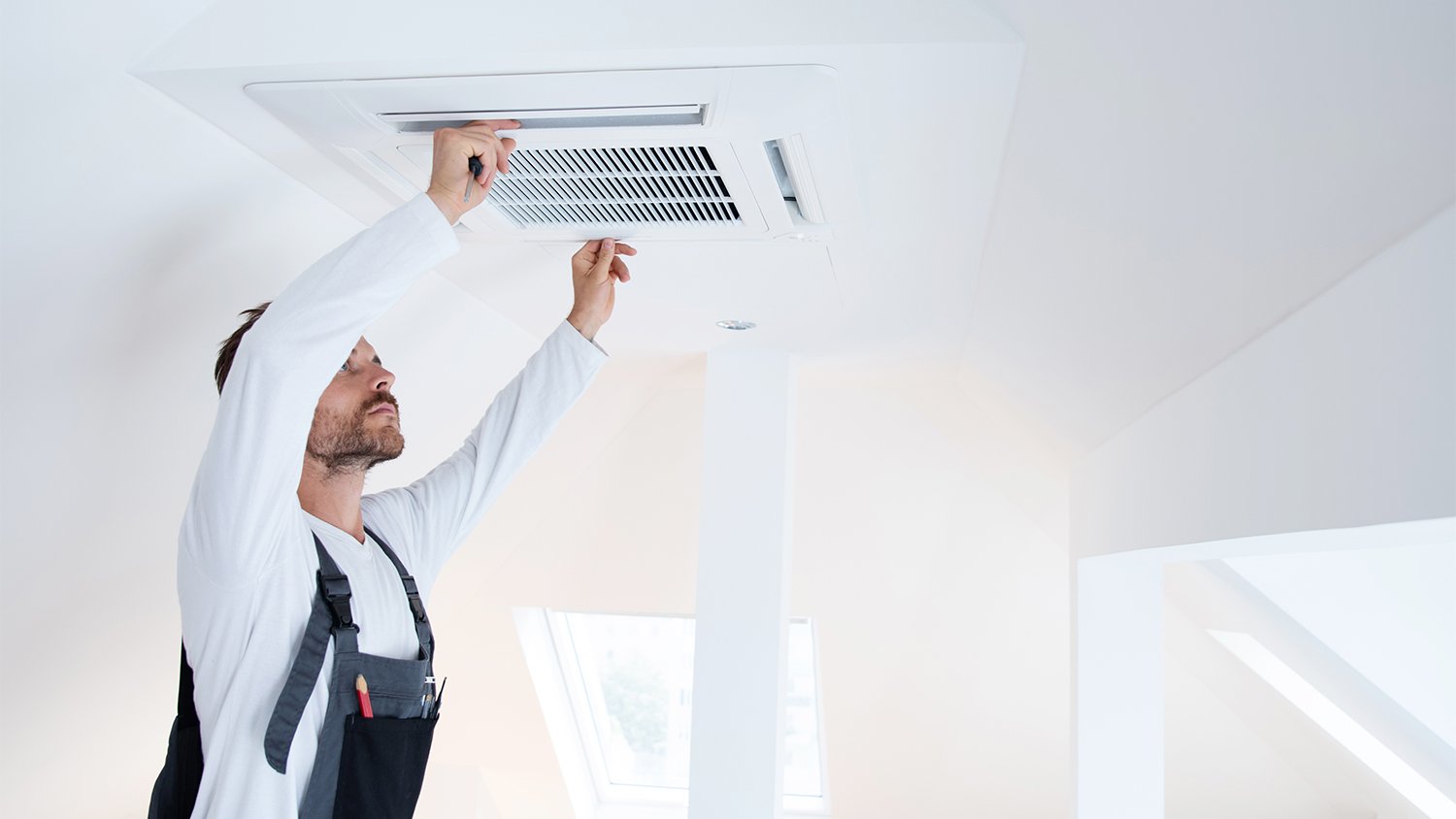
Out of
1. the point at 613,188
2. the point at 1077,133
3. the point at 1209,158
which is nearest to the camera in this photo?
the point at 1209,158

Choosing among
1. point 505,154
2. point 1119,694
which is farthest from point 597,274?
point 1119,694

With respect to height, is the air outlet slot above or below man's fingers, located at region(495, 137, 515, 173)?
above

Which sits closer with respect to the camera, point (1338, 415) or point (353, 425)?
point (1338, 415)

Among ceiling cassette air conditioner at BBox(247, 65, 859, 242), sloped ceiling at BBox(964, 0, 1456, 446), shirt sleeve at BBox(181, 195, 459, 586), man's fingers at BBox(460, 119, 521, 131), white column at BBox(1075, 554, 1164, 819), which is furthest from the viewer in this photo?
white column at BBox(1075, 554, 1164, 819)

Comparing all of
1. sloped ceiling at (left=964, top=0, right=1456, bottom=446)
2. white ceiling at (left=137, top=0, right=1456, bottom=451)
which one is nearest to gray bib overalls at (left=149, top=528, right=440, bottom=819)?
white ceiling at (left=137, top=0, right=1456, bottom=451)

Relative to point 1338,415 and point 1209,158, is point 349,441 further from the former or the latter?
point 1338,415

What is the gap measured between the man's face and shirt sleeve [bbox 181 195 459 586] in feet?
1.06

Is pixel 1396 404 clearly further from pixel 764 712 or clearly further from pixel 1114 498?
pixel 764 712

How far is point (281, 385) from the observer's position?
1.37 meters

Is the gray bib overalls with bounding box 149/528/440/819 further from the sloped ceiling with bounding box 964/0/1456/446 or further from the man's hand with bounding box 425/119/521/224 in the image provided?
the sloped ceiling with bounding box 964/0/1456/446

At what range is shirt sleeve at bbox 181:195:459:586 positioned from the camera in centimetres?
136

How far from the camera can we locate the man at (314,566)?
4.53 ft

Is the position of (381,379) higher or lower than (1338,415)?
higher

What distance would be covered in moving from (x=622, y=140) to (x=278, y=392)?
26.4 inches
